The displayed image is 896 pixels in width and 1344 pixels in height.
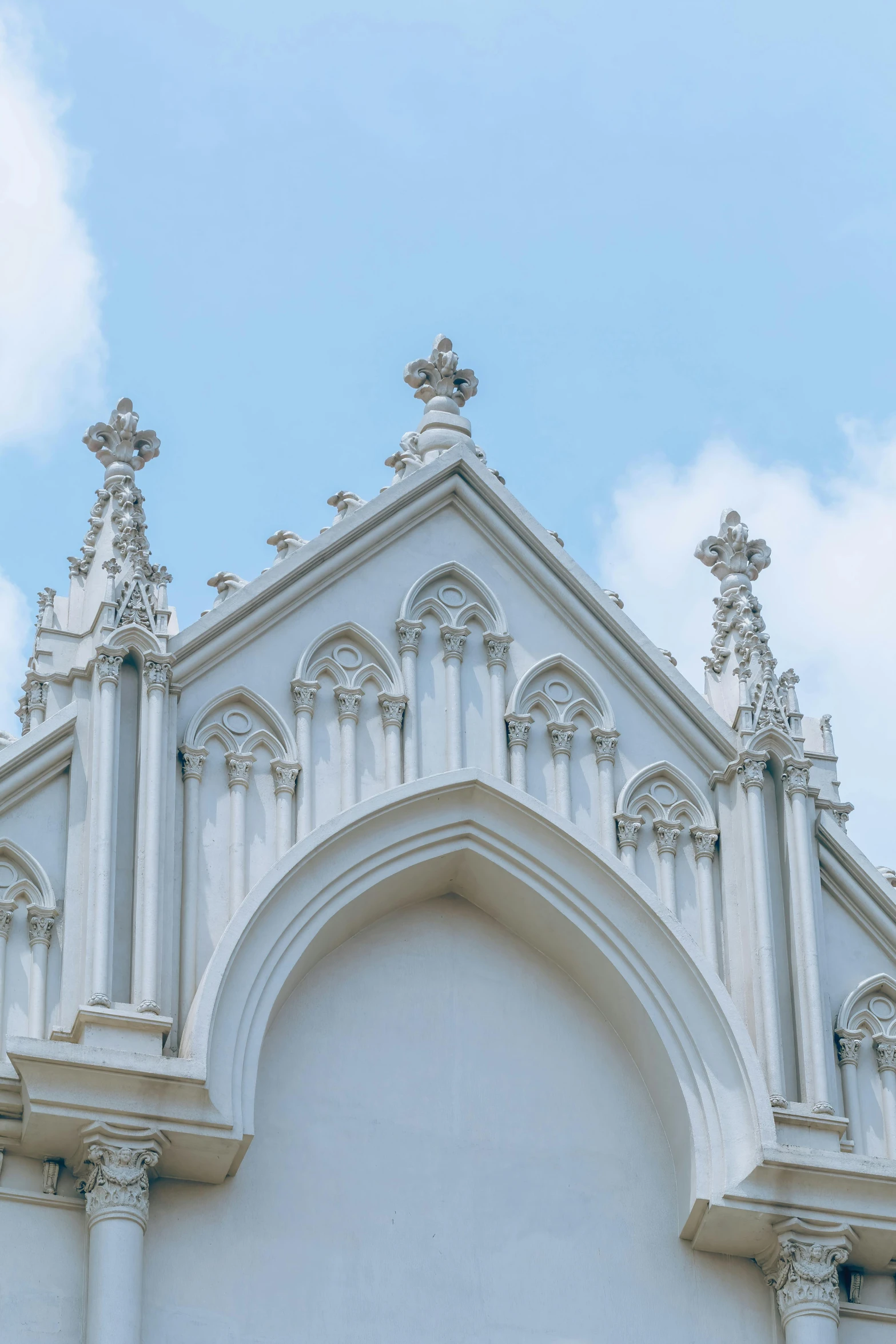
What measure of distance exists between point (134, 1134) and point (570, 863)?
3.80 meters

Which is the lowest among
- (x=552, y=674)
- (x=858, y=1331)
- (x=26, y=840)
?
(x=858, y=1331)

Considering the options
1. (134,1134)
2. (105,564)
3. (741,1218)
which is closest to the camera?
(134,1134)

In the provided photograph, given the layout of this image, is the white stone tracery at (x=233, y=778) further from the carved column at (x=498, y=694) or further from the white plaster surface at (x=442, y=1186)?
the carved column at (x=498, y=694)

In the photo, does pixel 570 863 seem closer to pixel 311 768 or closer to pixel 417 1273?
pixel 311 768

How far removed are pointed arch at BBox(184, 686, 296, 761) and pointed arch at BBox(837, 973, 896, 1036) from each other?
4.20m

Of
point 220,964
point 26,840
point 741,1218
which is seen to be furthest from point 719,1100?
point 26,840

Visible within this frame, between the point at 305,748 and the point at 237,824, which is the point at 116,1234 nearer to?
the point at 237,824

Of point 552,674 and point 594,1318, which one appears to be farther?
point 552,674

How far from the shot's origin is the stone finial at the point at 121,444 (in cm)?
1919

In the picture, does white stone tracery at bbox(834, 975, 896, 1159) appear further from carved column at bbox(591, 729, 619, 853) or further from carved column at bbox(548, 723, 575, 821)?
carved column at bbox(548, 723, 575, 821)

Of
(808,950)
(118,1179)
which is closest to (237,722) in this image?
(118,1179)

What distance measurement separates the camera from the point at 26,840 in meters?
17.3

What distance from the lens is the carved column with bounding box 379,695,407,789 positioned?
59.8 feet

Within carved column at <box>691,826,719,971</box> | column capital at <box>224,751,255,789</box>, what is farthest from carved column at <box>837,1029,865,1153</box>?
column capital at <box>224,751,255,789</box>
